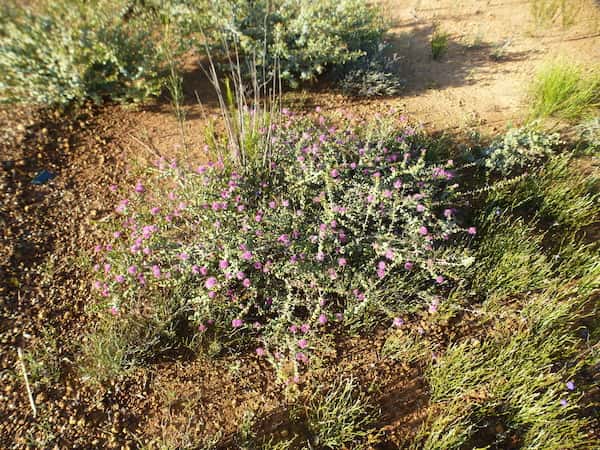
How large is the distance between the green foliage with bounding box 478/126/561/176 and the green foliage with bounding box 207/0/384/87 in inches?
61.9

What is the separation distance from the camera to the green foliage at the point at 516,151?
3.02 metres

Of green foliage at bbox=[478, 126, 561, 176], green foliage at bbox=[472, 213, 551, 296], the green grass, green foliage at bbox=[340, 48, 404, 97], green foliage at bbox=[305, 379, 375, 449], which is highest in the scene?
green foliage at bbox=[340, 48, 404, 97]

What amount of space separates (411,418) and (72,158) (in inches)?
128

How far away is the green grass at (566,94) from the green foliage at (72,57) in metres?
3.75

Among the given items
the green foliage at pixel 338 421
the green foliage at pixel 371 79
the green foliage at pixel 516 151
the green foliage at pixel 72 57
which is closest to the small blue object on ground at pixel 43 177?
the green foliage at pixel 72 57

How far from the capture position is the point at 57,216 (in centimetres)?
267

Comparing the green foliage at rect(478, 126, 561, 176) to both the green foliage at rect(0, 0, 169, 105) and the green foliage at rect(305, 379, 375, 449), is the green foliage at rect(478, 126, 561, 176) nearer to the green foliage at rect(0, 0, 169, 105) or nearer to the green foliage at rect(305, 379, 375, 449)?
the green foliage at rect(305, 379, 375, 449)

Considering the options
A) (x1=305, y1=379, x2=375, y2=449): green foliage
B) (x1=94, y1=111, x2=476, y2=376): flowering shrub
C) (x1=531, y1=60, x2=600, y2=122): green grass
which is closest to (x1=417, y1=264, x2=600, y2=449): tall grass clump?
(x1=305, y1=379, x2=375, y2=449): green foliage

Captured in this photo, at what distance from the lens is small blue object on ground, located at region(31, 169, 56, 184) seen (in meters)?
2.82

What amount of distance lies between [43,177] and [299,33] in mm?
2787

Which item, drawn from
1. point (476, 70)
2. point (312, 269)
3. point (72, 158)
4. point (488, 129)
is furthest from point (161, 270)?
point (476, 70)

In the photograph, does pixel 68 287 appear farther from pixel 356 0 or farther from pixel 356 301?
pixel 356 0

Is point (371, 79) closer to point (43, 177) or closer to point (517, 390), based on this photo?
point (517, 390)

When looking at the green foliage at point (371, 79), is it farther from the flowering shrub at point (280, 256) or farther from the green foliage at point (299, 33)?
the flowering shrub at point (280, 256)
